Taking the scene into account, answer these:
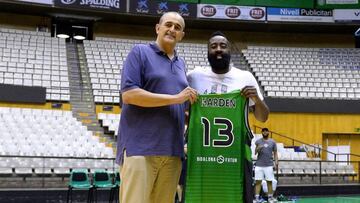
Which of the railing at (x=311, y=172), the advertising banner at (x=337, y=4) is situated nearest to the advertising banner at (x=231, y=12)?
the advertising banner at (x=337, y=4)

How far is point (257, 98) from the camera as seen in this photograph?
308 centimetres

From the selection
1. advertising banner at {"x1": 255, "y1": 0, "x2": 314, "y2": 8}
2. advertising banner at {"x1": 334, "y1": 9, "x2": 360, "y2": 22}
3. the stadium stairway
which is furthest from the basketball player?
advertising banner at {"x1": 334, "y1": 9, "x2": 360, "y2": 22}

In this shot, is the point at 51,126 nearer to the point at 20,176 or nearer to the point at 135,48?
the point at 20,176

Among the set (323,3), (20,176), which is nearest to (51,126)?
(20,176)

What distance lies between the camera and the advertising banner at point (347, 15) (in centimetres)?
2158

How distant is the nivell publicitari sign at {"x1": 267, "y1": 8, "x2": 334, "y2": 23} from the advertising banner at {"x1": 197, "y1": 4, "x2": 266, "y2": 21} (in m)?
0.48

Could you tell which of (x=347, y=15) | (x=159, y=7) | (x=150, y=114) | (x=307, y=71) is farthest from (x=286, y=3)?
(x=150, y=114)

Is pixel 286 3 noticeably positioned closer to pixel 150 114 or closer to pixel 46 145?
pixel 46 145

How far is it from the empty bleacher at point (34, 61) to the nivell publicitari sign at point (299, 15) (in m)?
9.81

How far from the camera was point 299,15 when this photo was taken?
2184 cm

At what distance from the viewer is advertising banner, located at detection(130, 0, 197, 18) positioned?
803 inches

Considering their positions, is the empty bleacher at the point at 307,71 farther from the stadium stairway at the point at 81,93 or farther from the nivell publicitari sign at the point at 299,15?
the stadium stairway at the point at 81,93

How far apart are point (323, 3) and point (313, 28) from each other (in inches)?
59.7

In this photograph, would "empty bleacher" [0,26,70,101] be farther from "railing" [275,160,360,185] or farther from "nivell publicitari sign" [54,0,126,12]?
"railing" [275,160,360,185]
